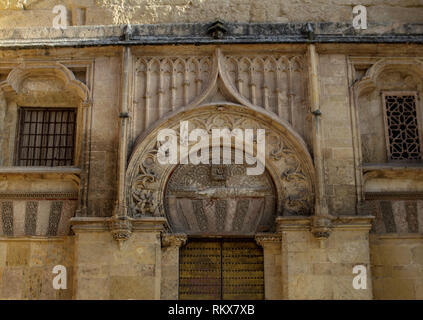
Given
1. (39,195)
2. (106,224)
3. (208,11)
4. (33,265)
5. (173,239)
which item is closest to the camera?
(106,224)

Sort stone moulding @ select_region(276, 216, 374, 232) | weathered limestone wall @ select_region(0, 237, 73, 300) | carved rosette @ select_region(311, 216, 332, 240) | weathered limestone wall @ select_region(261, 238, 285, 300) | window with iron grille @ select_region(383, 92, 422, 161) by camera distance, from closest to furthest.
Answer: carved rosette @ select_region(311, 216, 332, 240)
stone moulding @ select_region(276, 216, 374, 232)
weathered limestone wall @ select_region(261, 238, 285, 300)
weathered limestone wall @ select_region(0, 237, 73, 300)
window with iron grille @ select_region(383, 92, 422, 161)

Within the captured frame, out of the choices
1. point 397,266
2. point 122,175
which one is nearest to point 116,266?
point 122,175

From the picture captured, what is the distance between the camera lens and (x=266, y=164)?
1062 cm

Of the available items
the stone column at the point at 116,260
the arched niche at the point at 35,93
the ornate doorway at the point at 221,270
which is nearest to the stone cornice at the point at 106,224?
the stone column at the point at 116,260

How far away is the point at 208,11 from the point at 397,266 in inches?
228

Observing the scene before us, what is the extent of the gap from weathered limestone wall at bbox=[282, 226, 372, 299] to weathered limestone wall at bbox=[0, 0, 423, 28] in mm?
4519

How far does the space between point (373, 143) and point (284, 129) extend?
1.63m

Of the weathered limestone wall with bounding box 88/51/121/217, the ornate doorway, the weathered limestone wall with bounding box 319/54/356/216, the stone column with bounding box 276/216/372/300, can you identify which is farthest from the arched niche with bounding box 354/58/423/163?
the weathered limestone wall with bounding box 88/51/121/217

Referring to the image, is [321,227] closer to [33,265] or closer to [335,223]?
[335,223]

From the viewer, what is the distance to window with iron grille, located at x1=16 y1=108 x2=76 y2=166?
1123cm

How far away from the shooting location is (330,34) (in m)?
11.1

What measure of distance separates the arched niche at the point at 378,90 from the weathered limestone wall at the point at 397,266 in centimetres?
142

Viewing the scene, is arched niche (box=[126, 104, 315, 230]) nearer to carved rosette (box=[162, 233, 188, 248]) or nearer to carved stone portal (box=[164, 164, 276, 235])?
carved stone portal (box=[164, 164, 276, 235])

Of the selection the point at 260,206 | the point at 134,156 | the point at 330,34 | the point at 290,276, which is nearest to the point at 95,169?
the point at 134,156
